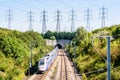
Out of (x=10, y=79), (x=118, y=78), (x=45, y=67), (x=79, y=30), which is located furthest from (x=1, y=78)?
(x=79, y=30)

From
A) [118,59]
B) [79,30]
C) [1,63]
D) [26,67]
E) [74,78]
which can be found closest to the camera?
[118,59]

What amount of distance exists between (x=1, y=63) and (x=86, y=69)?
42.1 ft

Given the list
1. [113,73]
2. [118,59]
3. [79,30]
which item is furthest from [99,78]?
[79,30]

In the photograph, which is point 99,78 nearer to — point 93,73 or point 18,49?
point 93,73

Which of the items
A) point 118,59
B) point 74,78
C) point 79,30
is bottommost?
point 74,78

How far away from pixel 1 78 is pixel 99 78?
11.1 metres

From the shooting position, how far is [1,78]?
36688 mm

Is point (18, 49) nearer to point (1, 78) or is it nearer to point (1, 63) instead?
point (1, 63)

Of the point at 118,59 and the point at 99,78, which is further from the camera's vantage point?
the point at 118,59

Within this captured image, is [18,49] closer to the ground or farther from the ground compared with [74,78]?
farther from the ground

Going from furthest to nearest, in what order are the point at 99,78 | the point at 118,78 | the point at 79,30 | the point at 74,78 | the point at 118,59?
1. the point at 79,30
2. the point at 74,78
3. the point at 118,59
4. the point at 99,78
5. the point at 118,78

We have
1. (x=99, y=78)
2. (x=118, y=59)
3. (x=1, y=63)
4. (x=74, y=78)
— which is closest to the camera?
(x=99, y=78)

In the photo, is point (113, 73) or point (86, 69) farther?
point (86, 69)

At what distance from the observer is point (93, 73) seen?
41750mm
